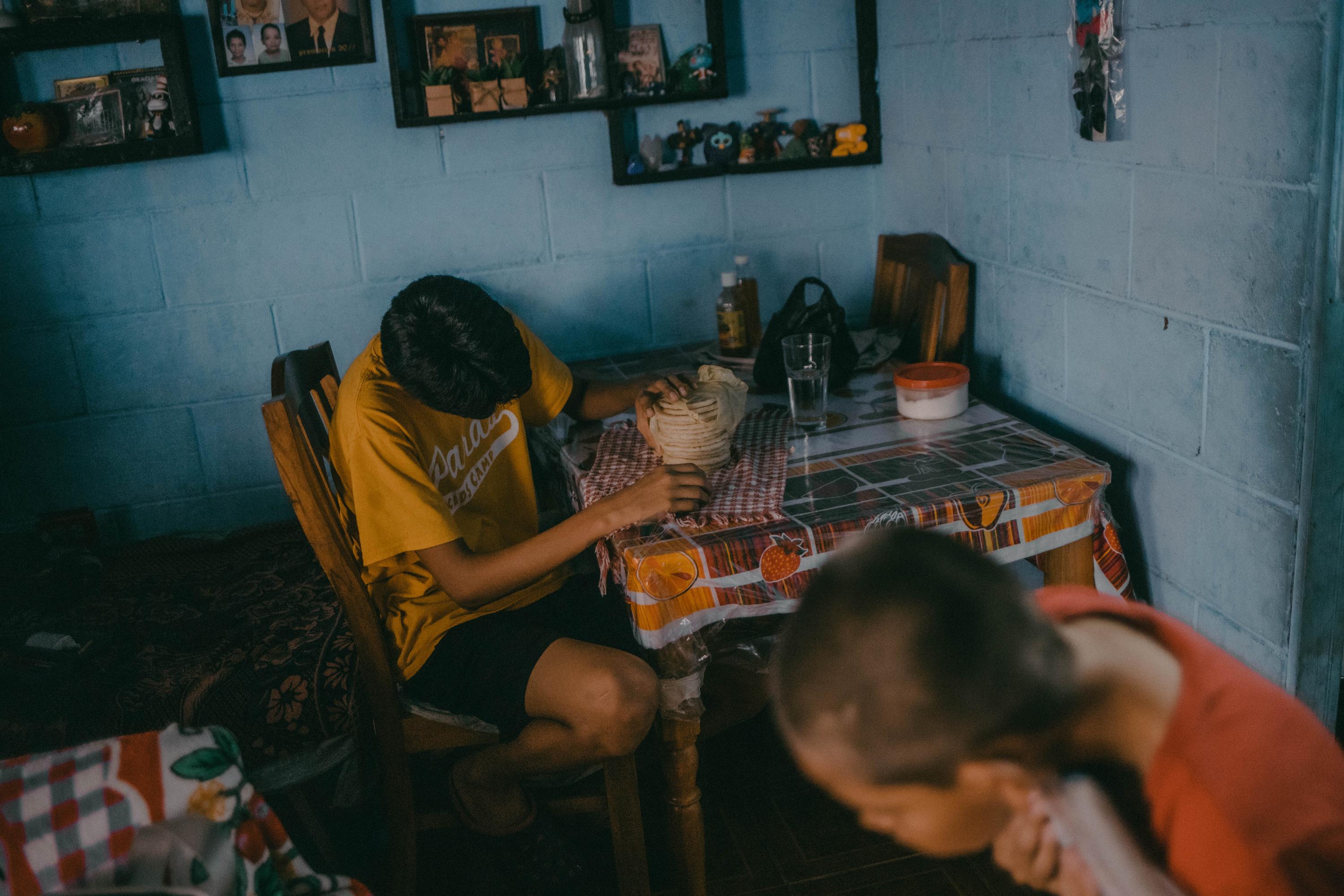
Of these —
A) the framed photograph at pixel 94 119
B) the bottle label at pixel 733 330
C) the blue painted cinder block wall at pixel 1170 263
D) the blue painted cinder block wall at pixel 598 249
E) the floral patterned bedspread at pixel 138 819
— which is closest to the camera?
the floral patterned bedspread at pixel 138 819

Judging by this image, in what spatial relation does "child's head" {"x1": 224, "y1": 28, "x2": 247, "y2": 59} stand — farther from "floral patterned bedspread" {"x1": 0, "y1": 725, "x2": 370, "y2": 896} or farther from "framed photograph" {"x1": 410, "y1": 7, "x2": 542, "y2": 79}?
"floral patterned bedspread" {"x1": 0, "y1": 725, "x2": 370, "y2": 896}

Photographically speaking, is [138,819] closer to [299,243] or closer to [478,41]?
[299,243]

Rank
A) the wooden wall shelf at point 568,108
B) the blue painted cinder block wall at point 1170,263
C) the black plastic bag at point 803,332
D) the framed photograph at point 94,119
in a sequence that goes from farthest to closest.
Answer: the wooden wall shelf at point 568,108 < the framed photograph at point 94,119 < the black plastic bag at point 803,332 < the blue painted cinder block wall at point 1170,263

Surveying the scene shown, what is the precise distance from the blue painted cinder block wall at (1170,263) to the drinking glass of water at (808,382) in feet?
1.52

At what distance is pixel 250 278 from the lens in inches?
96.7

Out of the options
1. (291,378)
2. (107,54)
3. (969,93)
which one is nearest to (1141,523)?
(969,93)

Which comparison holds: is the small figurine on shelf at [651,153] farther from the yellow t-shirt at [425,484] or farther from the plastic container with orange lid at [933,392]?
the plastic container with orange lid at [933,392]

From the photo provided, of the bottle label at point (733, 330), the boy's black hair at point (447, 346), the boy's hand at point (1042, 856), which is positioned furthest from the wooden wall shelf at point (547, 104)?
the boy's hand at point (1042, 856)

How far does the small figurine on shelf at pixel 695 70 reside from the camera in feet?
8.02

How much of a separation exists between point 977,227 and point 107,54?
188 cm

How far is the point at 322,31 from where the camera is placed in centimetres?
232

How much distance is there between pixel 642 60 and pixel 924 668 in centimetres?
207

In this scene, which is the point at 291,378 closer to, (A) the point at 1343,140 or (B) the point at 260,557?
(B) the point at 260,557

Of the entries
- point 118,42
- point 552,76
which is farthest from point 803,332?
point 118,42
